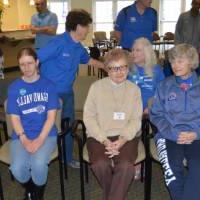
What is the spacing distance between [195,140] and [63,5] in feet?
43.3

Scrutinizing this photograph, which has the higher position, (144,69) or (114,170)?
(144,69)

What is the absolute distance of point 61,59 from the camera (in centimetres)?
273

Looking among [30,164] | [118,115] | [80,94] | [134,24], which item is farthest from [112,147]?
[134,24]

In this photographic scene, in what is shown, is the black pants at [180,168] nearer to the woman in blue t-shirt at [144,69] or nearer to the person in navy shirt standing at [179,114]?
the person in navy shirt standing at [179,114]

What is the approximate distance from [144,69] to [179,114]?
0.67m

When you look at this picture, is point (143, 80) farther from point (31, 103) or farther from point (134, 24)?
point (134, 24)

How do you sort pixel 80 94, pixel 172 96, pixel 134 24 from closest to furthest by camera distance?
1. pixel 172 96
2. pixel 80 94
3. pixel 134 24

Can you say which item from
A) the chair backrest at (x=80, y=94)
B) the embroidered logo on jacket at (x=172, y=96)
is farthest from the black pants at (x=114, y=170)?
the chair backrest at (x=80, y=94)

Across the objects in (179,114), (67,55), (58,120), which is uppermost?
(67,55)

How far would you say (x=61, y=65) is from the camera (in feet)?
9.04

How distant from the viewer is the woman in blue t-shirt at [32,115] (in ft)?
7.52

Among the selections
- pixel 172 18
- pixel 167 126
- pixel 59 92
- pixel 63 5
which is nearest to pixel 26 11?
pixel 63 5

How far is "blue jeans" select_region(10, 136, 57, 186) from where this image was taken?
2.20 metres

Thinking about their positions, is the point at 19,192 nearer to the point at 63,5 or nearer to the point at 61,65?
the point at 61,65
